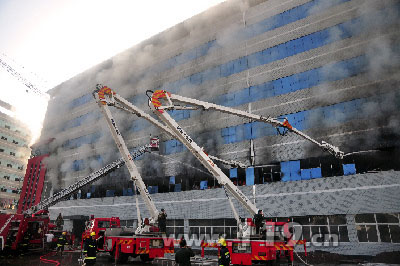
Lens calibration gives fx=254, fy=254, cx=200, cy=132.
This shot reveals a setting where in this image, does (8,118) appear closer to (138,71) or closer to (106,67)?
(106,67)

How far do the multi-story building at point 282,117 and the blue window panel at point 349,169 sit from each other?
2.0 inches

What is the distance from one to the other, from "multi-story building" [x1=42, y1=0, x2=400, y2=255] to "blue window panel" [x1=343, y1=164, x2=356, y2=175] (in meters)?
0.05

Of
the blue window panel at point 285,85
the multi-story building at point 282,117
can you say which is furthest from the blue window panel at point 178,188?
the blue window panel at point 285,85

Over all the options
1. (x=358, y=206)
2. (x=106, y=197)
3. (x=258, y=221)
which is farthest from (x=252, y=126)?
(x=106, y=197)

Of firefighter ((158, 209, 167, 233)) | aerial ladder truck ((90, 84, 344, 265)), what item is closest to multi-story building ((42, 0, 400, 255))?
aerial ladder truck ((90, 84, 344, 265))

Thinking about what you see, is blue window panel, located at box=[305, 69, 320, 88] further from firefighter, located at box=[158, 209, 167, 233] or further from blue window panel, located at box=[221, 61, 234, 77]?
firefighter, located at box=[158, 209, 167, 233]

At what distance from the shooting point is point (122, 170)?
2469 centimetres

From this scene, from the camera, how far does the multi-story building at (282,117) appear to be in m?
13.9

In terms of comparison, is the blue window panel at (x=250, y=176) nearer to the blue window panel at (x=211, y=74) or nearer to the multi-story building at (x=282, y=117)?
the multi-story building at (x=282, y=117)

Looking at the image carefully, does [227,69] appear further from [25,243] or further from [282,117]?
[25,243]

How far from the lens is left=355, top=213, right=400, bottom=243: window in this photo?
12844 millimetres

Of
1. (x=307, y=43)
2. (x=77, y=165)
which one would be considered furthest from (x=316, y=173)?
(x=77, y=165)

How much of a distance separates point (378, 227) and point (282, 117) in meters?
8.23

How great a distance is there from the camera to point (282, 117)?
1758 cm
